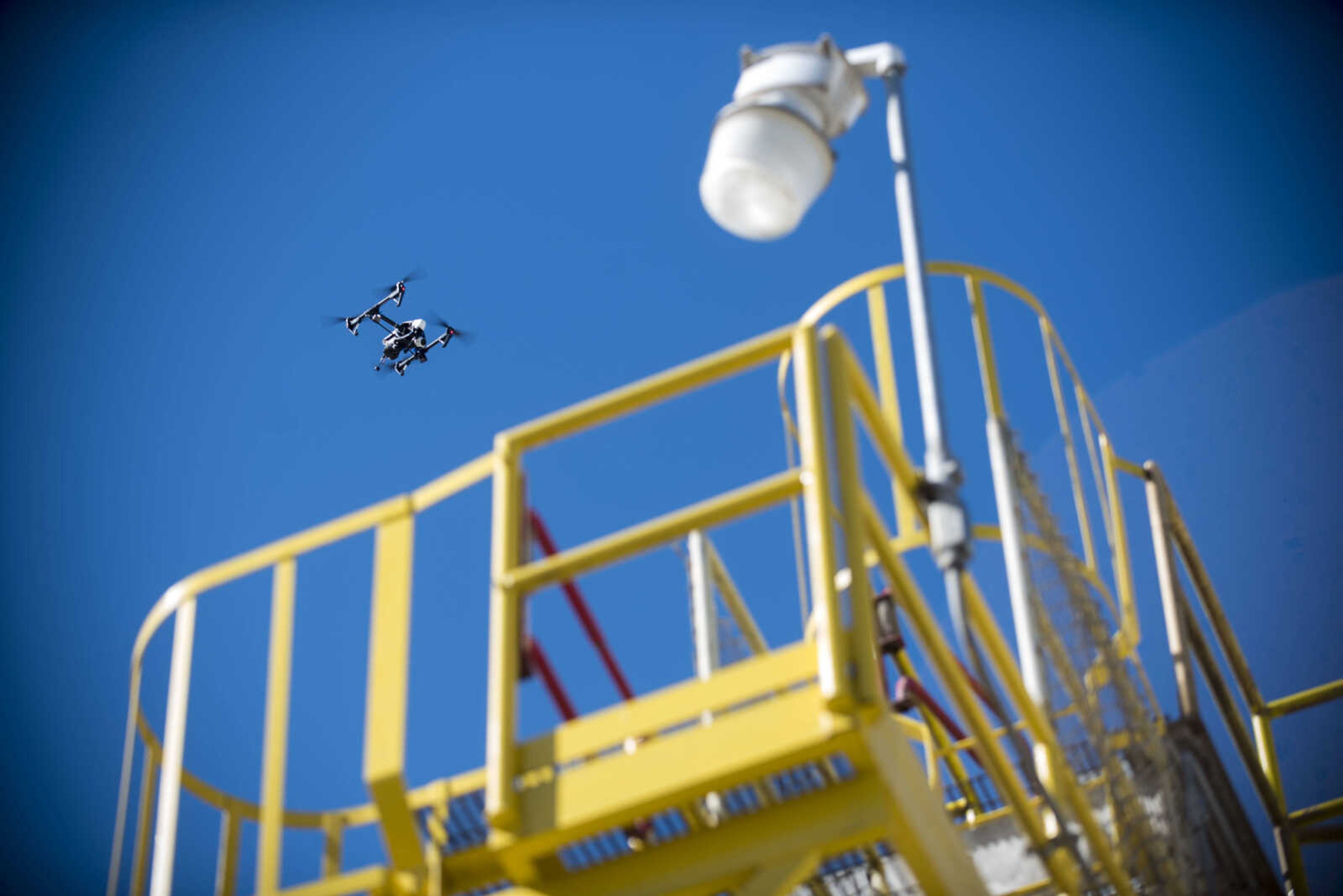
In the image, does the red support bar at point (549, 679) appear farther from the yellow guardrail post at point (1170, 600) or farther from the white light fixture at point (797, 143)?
the yellow guardrail post at point (1170, 600)

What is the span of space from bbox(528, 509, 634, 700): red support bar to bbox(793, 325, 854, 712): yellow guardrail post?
A: 1.68 metres

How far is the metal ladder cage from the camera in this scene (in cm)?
587

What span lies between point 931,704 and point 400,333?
26.9 meters

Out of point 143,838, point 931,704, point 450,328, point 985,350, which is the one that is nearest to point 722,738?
point 143,838

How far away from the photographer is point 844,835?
5910 mm

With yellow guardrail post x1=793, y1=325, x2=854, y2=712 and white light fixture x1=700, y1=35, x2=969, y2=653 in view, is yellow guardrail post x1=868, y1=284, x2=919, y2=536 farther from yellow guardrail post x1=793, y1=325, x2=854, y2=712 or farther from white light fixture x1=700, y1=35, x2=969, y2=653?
yellow guardrail post x1=793, y1=325, x2=854, y2=712

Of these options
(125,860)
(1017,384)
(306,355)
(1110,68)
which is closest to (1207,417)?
(1017,384)

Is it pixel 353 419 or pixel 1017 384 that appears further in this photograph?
pixel 353 419

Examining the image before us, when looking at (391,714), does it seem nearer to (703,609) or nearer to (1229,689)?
(703,609)

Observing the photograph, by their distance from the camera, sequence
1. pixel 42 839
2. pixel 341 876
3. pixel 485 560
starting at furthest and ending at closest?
1. pixel 485 560
2. pixel 42 839
3. pixel 341 876

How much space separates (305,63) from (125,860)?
118ft

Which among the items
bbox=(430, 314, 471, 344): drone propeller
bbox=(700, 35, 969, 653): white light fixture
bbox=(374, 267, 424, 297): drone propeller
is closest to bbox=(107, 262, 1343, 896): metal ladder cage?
bbox=(700, 35, 969, 653): white light fixture

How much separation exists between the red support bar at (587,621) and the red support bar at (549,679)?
40cm

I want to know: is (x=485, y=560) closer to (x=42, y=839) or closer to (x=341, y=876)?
(x=42, y=839)
